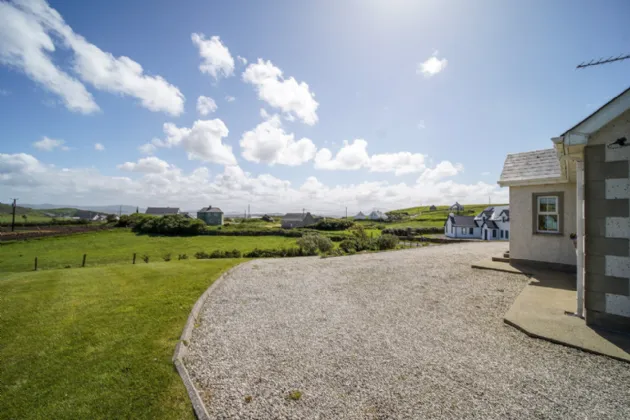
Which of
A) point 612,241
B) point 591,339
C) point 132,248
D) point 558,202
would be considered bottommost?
point 132,248

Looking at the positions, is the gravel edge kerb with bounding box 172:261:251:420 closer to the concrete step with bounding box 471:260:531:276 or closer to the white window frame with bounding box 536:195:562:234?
the concrete step with bounding box 471:260:531:276

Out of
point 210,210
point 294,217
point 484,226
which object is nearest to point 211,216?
point 210,210

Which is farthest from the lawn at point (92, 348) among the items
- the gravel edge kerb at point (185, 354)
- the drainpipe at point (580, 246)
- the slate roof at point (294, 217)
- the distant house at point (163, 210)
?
the distant house at point (163, 210)

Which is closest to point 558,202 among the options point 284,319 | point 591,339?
point 591,339

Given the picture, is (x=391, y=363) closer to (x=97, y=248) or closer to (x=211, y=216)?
(x=97, y=248)

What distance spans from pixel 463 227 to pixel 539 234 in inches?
1681

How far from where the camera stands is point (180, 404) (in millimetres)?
4035

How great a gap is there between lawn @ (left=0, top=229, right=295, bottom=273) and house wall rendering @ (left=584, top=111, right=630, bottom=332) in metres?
26.9

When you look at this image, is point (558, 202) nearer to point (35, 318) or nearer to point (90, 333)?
point (90, 333)

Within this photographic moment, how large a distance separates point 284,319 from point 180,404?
352cm

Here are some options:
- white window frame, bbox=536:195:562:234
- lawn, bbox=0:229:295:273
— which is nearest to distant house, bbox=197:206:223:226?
lawn, bbox=0:229:295:273

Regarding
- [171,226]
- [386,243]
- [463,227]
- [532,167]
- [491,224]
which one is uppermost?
[532,167]

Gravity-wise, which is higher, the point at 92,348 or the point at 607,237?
the point at 607,237

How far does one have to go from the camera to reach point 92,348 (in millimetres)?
5629
